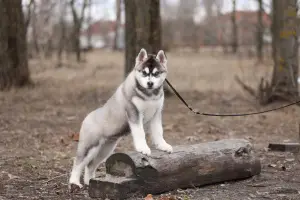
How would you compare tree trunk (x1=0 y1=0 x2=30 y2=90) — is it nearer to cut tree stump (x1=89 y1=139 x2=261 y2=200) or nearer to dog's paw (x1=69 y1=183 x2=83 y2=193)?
dog's paw (x1=69 y1=183 x2=83 y2=193)

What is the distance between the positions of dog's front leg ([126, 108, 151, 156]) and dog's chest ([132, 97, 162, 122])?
0.23 feet

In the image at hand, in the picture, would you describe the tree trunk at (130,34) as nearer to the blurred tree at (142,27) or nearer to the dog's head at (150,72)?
the blurred tree at (142,27)

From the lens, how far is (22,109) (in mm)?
12641

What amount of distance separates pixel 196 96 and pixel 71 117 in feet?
14.5

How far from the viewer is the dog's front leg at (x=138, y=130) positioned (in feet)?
19.3

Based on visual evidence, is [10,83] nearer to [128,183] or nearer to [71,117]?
[71,117]

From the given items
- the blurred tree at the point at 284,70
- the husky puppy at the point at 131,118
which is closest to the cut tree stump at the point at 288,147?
the husky puppy at the point at 131,118

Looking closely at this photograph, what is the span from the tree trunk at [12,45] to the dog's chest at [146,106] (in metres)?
10.1

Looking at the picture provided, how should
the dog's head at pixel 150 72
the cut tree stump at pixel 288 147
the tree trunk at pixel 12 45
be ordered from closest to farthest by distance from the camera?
1. the dog's head at pixel 150 72
2. the cut tree stump at pixel 288 147
3. the tree trunk at pixel 12 45

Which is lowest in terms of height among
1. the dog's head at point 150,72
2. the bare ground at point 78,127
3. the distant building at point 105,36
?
the distant building at point 105,36

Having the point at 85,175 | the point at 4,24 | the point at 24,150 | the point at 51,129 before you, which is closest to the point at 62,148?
the point at 24,150

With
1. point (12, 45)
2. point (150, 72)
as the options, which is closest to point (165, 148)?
point (150, 72)

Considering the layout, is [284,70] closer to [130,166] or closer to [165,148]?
[165,148]

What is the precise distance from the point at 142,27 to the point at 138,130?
25.7ft
